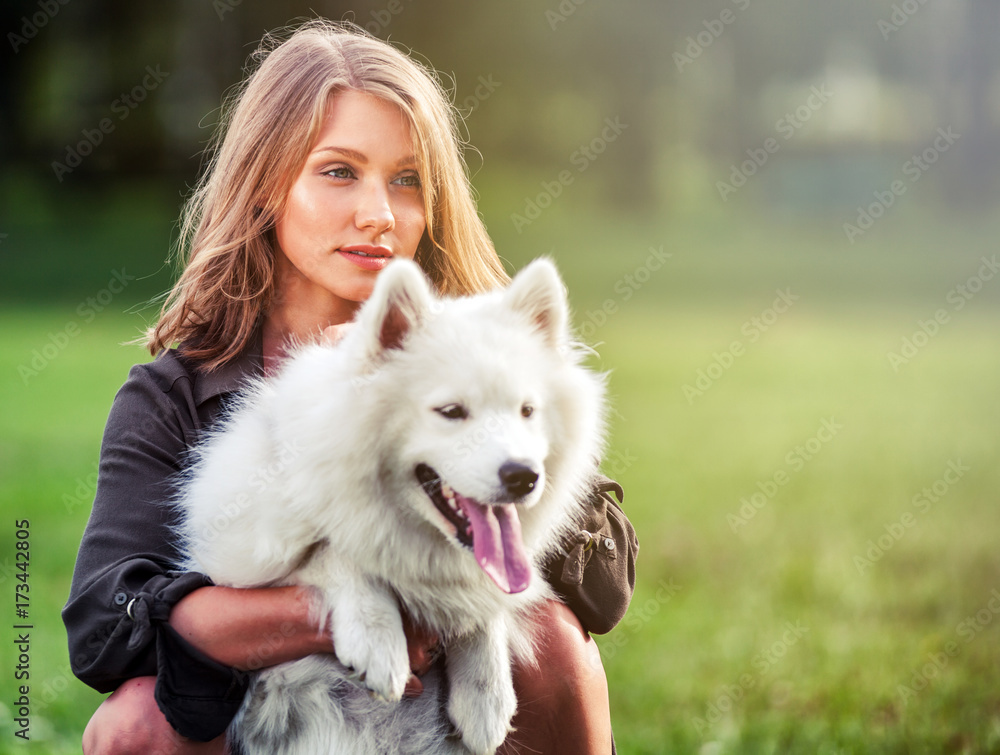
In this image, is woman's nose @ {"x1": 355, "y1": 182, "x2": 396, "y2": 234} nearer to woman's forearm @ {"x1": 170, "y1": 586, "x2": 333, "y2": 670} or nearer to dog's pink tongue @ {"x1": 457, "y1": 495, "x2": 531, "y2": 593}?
dog's pink tongue @ {"x1": 457, "y1": 495, "x2": 531, "y2": 593}

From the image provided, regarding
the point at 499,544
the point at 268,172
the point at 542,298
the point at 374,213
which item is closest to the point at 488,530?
the point at 499,544

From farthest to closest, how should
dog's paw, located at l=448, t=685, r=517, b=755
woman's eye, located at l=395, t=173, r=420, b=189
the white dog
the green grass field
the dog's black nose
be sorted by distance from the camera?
1. the green grass field
2. woman's eye, located at l=395, t=173, r=420, b=189
3. dog's paw, located at l=448, t=685, r=517, b=755
4. the white dog
5. the dog's black nose

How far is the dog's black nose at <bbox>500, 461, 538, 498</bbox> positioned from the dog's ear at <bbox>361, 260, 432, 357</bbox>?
0.44 m

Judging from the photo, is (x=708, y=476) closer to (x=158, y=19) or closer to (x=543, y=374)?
(x=543, y=374)

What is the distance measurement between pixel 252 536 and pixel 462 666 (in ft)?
2.03

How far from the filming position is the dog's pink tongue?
2199 millimetres

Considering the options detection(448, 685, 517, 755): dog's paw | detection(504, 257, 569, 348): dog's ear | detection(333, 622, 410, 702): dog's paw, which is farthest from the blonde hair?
detection(448, 685, 517, 755): dog's paw

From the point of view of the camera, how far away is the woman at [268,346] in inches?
91.0

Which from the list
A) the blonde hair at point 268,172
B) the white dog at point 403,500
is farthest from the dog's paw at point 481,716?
the blonde hair at point 268,172

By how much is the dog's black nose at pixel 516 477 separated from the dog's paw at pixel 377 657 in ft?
1.46

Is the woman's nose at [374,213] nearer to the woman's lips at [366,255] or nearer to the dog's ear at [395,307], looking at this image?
the woman's lips at [366,255]

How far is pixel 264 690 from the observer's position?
2385 millimetres

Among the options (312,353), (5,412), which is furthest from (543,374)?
(5,412)

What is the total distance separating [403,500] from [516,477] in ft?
1.16
